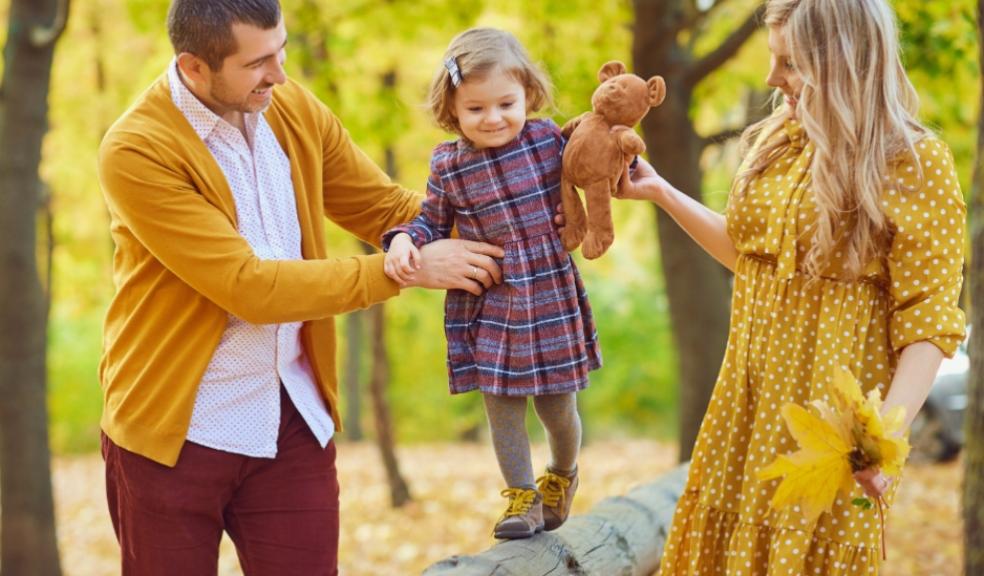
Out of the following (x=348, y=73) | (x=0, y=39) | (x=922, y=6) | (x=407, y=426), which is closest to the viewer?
(x=922, y=6)

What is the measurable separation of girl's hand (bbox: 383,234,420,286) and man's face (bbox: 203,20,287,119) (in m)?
0.55

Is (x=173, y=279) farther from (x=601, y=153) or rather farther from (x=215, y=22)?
(x=601, y=153)

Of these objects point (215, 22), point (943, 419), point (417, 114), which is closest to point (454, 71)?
point (215, 22)

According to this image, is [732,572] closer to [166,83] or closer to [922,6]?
[166,83]

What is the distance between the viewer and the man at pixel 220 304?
2.92 metres

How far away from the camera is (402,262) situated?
3.04 metres

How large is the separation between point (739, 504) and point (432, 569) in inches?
37.3

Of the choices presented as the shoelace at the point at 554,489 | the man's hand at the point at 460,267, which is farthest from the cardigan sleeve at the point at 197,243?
the shoelace at the point at 554,489

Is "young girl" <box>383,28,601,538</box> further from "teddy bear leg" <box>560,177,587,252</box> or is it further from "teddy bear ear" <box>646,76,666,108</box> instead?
"teddy bear ear" <box>646,76,666,108</box>

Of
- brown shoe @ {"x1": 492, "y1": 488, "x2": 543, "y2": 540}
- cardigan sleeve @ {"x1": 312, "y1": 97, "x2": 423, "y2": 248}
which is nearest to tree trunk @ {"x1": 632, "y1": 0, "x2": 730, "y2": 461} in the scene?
cardigan sleeve @ {"x1": 312, "y1": 97, "x2": 423, "y2": 248}

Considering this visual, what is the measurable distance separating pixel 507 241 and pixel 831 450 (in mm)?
1109

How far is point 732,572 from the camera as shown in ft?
9.41

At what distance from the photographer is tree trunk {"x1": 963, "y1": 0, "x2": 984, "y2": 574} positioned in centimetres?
344

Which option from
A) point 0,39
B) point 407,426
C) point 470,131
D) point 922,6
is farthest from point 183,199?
point 407,426
